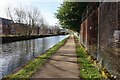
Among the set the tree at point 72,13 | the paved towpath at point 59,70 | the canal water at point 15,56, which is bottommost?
the canal water at point 15,56

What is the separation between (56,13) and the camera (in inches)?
1548

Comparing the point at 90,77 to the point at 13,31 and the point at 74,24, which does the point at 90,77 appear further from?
the point at 13,31

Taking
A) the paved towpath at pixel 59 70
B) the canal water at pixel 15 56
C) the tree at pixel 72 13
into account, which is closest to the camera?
the paved towpath at pixel 59 70

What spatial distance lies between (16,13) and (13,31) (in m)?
7.10

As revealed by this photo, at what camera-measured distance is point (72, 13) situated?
3456 centimetres

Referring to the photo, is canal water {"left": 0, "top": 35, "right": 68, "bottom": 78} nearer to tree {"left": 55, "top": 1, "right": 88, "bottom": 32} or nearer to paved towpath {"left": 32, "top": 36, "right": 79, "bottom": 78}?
paved towpath {"left": 32, "top": 36, "right": 79, "bottom": 78}

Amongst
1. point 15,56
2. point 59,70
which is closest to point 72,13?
point 15,56

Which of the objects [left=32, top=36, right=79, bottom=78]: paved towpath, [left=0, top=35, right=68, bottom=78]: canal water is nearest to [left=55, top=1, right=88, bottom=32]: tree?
[left=0, top=35, right=68, bottom=78]: canal water

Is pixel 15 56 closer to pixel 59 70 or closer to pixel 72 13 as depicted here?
pixel 59 70

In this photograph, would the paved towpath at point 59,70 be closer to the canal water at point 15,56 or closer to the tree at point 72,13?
the canal water at point 15,56

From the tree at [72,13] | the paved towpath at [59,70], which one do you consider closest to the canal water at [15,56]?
the paved towpath at [59,70]

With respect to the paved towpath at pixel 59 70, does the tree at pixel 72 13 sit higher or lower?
higher

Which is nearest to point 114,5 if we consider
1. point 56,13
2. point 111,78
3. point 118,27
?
point 118,27

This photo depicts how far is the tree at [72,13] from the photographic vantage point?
33.8 metres
